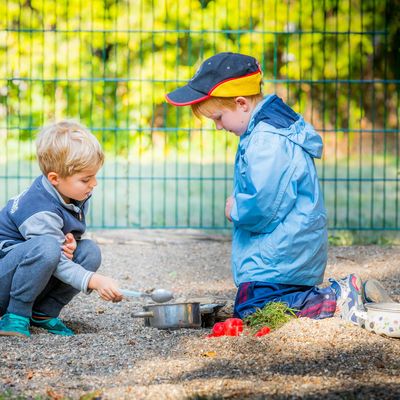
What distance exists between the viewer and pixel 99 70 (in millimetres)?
12516

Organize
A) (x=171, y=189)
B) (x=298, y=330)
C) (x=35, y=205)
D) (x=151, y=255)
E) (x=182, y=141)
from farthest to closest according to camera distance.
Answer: (x=171, y=189)
(x=182, y=141)
(x=151, y=255)
(x=35, y=205)
(x=298, y=330)

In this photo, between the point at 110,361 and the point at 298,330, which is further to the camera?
the point at 298,330

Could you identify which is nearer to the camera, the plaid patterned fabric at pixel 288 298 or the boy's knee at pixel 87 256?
the plaid patterned fabric at pixel 288 298

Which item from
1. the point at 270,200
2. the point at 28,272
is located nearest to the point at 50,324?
the point at 28,272

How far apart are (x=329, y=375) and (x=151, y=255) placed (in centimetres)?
362

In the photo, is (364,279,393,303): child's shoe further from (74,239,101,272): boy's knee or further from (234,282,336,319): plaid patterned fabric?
(74,239,101,272): boy's knee

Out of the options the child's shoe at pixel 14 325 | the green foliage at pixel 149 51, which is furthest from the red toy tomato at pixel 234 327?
the green foliage at pixel 149 51

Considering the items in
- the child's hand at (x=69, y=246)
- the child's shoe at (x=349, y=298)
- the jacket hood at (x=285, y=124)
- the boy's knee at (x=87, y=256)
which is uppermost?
the jacket hood at (x=285, y=124)

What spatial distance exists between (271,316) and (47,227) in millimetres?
1077

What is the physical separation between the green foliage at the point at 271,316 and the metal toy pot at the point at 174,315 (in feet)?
0.83

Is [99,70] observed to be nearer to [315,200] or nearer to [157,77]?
[157,77]

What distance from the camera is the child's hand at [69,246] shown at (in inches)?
162

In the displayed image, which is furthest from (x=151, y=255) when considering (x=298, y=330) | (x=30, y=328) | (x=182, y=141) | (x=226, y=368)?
(x=182, y=141)

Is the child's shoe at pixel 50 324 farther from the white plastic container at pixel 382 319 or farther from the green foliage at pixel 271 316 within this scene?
the white plastic container at pixel 382 319
